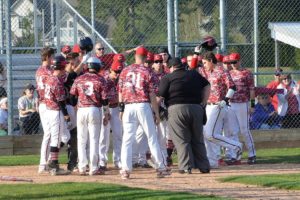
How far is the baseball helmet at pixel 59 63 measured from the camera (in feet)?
48.3

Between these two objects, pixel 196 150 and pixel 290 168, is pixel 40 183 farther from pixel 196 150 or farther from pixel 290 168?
pixel 290 168

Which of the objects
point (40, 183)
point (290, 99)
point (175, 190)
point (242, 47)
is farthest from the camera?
point (242, 47)

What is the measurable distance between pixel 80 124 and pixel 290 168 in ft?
11.2

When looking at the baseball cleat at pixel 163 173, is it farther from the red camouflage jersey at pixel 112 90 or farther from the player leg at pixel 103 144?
the red camouflage jersey at pixel 112 90

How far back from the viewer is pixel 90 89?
14633mm

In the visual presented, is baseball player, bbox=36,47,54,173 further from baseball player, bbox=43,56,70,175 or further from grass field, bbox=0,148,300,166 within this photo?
grass field, bbox=0,148,300,166

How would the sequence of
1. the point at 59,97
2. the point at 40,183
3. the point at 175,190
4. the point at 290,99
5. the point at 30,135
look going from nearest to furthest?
the point at 175,190, the point at 40,183, the point at 59,97, the point at 30,135, the point at 290,99

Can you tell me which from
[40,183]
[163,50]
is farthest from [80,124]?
[163,50]

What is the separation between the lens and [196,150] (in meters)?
14.8

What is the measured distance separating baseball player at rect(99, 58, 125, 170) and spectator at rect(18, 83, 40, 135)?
285 cm

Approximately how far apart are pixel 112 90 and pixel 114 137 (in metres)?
0.86

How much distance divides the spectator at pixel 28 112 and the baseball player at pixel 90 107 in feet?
13.0

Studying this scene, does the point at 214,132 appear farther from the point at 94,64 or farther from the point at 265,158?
the point at 94,64

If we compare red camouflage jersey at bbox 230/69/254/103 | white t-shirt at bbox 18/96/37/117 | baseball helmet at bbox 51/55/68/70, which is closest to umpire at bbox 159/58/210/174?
baseball helmet at bbox 51/55/68/70
